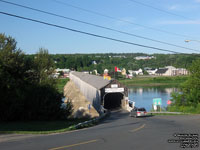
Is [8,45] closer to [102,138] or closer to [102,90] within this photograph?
[102,90]

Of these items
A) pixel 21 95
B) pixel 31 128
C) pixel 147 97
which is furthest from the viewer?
pixel 147 97

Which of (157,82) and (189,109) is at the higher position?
(157,82)

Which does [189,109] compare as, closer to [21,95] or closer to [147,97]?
[21,95]

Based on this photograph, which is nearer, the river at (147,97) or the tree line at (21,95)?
the tree line at (21,95)

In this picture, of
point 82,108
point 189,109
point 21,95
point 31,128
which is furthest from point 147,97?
point 31,128

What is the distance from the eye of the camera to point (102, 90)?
1619 inches

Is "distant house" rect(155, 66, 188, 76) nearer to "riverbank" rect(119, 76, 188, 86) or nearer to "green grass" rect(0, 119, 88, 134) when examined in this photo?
"riverbank" rect(119, 76, 188, 86)

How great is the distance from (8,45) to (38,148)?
21.7 metres

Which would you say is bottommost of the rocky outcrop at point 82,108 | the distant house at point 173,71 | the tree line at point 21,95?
the rocky outcrop at point 82,108

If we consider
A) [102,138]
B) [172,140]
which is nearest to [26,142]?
[102,138]

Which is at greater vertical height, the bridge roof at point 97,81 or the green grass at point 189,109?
the bridge roof at point 97,81

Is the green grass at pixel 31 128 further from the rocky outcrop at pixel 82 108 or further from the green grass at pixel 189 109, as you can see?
the green grass at pixel 189 109

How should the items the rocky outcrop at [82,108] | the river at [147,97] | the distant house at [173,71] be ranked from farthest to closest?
the distant house at [173,71]
the river at [147,97]
the rocky outcrop at [82,108]

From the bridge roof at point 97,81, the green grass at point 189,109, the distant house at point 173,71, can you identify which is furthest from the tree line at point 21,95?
the distant house at point 173,71
